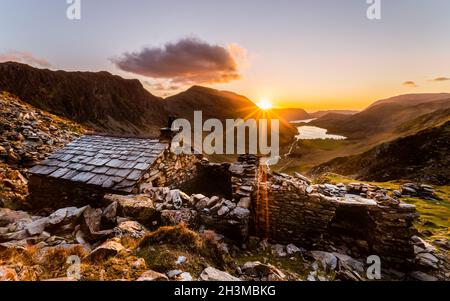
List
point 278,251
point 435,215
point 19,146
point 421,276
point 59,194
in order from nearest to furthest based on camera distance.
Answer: point 421,276 < point 278,251 < point 59,194 < point 435,215 < point 19,146

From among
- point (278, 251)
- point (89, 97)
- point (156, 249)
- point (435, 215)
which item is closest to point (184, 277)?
point (156, 249)

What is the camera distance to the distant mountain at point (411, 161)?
19.4m

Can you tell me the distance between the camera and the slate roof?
24.6 feet

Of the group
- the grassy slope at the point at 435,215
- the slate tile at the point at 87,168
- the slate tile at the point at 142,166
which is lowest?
the grassy slope at the point at 435,215

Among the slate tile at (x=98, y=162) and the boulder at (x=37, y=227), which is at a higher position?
the slate tile at (x=98, y=162)

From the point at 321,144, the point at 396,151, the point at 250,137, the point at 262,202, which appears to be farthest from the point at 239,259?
the point at 321,144

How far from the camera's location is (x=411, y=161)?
904 inches

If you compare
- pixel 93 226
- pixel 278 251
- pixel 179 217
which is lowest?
pixel 278 251

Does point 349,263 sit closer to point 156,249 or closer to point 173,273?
point 173,273

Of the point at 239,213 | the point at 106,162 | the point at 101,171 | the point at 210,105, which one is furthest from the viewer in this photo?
the point at 210,105

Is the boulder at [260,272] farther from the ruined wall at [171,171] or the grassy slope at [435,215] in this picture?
the grassy slope at [435,215]

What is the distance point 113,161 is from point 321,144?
62242mm

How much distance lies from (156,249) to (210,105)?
12037 centimetres

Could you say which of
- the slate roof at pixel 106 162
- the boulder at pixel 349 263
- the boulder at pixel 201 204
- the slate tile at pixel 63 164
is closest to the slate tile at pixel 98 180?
the slate roof at pixel 106 162
